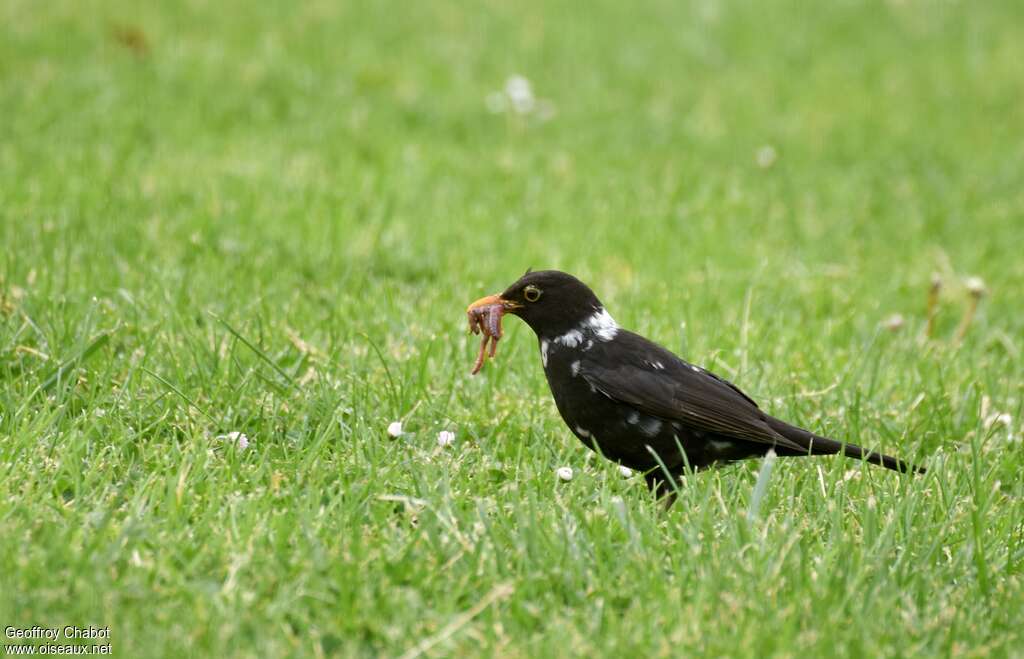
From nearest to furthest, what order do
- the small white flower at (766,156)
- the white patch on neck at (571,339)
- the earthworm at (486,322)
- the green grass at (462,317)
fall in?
the green grass at (462,317) → the white patch on neck at (571,339) → the earthworm at (486,322) → the small white flower at (766,156)

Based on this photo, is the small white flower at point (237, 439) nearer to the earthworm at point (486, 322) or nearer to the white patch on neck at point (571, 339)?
the earthworm at point (486, 322)

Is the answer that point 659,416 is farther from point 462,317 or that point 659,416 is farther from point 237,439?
point 462,317

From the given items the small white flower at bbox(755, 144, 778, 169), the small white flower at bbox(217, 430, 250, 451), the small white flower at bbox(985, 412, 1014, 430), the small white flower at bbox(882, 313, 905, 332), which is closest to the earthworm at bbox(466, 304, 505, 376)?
the small white flower at bbox(217, 430, 250, 451)

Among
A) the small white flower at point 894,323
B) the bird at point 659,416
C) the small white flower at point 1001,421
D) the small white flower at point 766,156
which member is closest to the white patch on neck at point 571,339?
the bird at point 659,416

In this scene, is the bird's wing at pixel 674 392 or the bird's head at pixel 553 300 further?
the bird's head at pixel 553 300

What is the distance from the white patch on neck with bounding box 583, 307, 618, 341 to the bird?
0.01m

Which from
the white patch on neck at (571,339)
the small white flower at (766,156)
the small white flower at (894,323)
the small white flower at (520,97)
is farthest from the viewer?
the small white flower at (520,97)

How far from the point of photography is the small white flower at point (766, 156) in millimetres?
8648

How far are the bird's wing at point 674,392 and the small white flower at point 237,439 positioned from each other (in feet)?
3.76

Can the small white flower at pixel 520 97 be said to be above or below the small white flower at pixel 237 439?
above

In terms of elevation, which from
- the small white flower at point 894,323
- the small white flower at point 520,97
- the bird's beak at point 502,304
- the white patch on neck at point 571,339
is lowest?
the small white flower at point 894,323

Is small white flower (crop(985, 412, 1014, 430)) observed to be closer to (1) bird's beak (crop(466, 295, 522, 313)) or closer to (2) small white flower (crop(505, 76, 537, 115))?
(1) bird's beak (crop(466, 295, 522, 313))

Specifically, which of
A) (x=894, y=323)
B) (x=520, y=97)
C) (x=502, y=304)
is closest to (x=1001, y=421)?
(x=894, y=323)

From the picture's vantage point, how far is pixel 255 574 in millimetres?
3258
